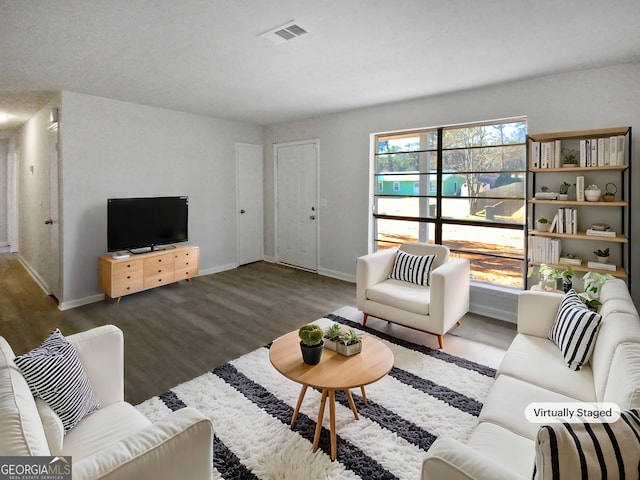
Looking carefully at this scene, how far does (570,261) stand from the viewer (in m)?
3.36

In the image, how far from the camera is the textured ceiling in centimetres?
223

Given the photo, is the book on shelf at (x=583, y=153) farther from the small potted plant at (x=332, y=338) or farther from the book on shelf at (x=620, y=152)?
the small potted plant at (x=332, y=338)

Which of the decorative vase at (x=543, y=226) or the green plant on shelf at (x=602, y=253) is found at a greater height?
the decorative vase at (x=543, y=226)

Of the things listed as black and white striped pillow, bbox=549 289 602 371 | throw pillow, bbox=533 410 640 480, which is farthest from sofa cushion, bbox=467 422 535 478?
black and white striped pillow, bbox=549 289 602 371

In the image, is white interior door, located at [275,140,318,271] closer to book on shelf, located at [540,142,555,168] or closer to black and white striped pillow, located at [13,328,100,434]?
book on shelf, located at [540,142,555,168]

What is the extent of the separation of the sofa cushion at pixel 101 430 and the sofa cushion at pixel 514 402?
156 centimetres

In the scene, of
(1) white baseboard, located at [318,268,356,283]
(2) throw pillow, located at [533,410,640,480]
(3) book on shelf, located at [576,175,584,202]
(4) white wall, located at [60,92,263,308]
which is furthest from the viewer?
(1) white baseboard, located at [318,268,356,283]

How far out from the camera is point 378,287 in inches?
138

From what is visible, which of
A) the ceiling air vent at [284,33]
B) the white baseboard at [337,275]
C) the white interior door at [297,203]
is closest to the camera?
the ceiling air vent at [284,33]

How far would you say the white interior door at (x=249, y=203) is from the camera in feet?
20.3

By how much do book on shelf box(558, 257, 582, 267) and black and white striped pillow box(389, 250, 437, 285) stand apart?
118 cm

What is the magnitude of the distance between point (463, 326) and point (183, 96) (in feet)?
13.7

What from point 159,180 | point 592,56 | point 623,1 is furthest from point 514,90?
point 159,180

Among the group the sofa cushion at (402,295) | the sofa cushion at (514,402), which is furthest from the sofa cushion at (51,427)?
the sofa cushion at (402,295)
